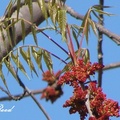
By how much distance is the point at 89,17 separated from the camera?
2762mm

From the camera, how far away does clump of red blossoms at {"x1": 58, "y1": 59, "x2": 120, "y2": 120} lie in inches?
88.7

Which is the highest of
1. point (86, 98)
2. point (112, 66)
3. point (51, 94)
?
point (51, 94)

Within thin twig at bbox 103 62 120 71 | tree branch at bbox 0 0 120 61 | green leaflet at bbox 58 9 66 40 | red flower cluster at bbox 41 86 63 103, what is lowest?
thin twig at bbox 103 62 120 71

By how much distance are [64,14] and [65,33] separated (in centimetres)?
14

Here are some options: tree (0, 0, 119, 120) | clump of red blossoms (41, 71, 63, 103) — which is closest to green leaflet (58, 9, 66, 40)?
tree (0, 0, 119, 120)

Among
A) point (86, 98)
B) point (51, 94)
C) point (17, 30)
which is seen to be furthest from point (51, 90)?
point (17, 30)

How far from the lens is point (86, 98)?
2268 mm

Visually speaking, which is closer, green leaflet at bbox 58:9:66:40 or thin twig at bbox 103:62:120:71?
green leaflet at bbox 58:9:66:40

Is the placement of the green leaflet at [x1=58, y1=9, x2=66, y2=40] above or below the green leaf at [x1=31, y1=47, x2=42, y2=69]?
above

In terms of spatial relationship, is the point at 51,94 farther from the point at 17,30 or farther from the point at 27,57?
the point at 17,30

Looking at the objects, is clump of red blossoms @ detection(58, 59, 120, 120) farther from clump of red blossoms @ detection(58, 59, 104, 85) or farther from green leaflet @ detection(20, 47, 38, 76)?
green leaflet @ detection(20, 47, 38, 76)

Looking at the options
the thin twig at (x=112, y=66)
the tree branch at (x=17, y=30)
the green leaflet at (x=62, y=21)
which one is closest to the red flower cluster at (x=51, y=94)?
the green leaflet at (x=62, y=21)

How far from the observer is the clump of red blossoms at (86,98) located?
7.39ft

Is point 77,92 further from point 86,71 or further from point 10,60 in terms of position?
point 10,60
